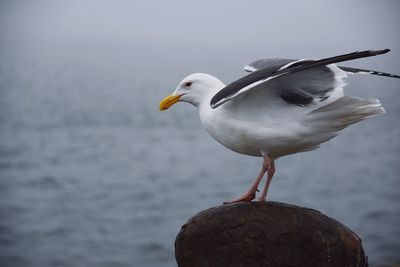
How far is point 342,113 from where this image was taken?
6.93m

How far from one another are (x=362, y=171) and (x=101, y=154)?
14.5 m

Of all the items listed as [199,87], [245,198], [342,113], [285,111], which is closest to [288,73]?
[285,111]

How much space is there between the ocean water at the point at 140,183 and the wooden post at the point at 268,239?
1140cm

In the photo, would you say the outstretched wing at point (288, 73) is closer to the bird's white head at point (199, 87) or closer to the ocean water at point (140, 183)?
the bird's white head at point (199, 87)

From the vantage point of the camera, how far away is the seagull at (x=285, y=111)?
6.75m

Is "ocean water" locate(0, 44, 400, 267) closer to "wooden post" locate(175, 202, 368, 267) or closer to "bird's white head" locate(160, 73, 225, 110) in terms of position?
"wooden post" locate(175, 202, 368, 267)

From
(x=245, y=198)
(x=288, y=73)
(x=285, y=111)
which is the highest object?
(x=288, y=73)

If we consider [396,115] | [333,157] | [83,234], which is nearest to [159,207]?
[83,234]

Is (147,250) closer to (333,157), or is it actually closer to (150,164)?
(150,164)

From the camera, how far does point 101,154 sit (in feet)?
123

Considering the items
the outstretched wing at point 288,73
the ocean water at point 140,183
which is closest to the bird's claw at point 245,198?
the outstretched wing at point 288,73

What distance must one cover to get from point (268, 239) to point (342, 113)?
1604 millimetres

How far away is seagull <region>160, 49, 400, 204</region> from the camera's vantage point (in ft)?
22.1

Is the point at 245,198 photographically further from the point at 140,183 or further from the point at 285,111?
the point at 140,183
